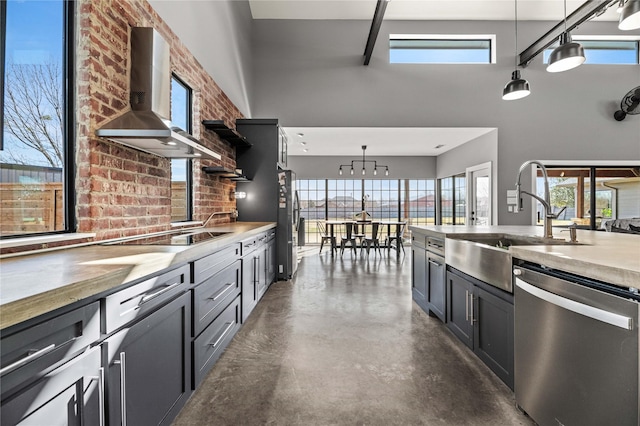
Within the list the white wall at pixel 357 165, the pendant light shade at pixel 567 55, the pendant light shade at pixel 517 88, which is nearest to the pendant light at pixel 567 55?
the pendant light shade at pixel 567 55

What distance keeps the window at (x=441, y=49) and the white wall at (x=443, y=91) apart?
0.44 feet

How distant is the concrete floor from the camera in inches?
69.4

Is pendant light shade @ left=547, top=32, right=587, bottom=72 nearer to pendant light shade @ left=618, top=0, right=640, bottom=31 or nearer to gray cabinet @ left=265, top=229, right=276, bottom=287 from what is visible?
pendant light shade @ left=618, top=0, right=640, bottom=31

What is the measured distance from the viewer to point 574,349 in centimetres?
133

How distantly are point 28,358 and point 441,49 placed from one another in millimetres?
6924

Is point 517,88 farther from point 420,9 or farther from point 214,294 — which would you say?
point 214,294

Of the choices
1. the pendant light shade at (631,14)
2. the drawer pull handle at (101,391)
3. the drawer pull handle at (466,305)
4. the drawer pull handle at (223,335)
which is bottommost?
the drawer pull handle at (223,335)

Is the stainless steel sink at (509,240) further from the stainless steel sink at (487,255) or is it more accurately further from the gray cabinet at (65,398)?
the gray cabinet at (65,398)

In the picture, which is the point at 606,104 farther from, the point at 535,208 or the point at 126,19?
the point at 126,19

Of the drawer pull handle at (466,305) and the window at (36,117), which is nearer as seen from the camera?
the window at (36,117)

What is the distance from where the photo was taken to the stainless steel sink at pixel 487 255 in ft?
6.36

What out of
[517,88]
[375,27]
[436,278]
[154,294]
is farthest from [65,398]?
[375,27]

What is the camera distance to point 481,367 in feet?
7.46

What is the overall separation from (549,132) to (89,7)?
6963 mm
